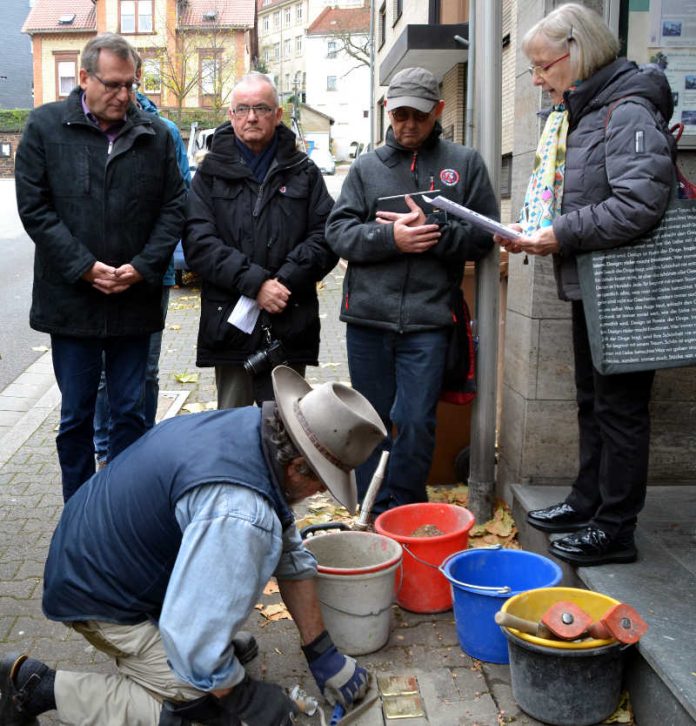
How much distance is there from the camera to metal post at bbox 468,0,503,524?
4.74m

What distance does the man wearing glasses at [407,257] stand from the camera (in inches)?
175

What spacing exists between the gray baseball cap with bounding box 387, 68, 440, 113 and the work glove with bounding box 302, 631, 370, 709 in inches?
97.1

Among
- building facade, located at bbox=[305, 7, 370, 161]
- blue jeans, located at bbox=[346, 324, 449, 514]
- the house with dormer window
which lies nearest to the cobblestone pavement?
blue jeans, located at bbox=[346, 324, 449, 514]

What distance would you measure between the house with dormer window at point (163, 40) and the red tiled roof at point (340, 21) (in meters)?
20.0

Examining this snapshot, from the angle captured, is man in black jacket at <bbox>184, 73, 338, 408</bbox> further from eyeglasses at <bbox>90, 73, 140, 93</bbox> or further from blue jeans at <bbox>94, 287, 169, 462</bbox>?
eyeglasses at <bbox>90, 73, 140, 93</bbox>

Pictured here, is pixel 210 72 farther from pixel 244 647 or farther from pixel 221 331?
pixel 244 647

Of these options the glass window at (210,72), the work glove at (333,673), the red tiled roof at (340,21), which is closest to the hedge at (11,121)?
the glass window at (210,72)

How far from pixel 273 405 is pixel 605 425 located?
141 centimetres

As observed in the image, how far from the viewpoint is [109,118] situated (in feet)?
14.6

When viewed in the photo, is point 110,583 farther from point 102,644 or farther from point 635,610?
point 635,610

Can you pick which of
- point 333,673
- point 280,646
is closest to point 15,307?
point 280,646

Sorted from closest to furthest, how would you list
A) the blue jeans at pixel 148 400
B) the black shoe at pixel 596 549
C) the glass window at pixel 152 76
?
the black shoe at pixel 596 549
the blue jeans at pixel 148 400
the glass window at pixel 152 76

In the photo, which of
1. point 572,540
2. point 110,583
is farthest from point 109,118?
point 572,540

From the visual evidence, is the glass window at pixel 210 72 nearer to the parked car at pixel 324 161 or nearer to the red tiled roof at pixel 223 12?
the red tiled roof at pixel 223 12
